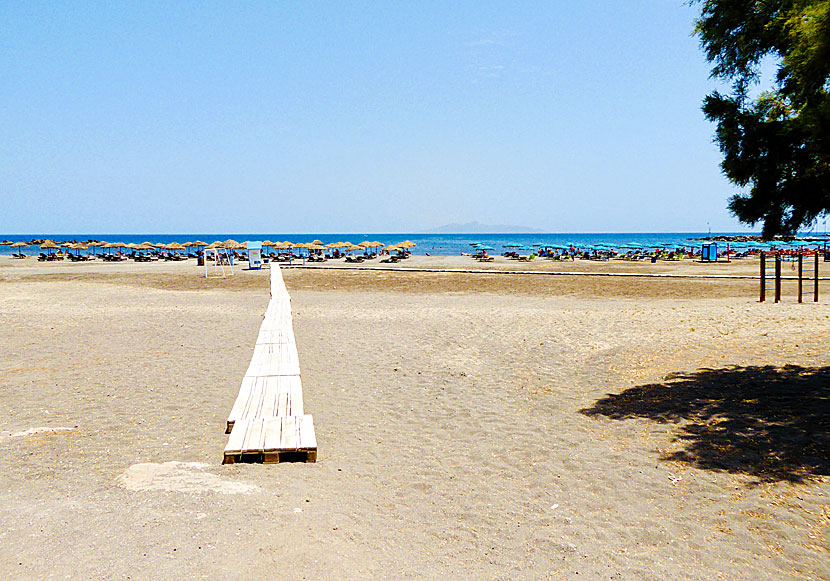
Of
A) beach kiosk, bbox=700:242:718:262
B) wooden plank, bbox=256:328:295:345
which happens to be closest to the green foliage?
wooden plank, bbox=256:328:295:345

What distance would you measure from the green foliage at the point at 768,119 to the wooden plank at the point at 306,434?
5.16m

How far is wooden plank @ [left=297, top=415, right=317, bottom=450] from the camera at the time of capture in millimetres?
4754

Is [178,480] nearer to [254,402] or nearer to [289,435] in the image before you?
[289,435]

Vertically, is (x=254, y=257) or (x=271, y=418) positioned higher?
(x=254, y=257)

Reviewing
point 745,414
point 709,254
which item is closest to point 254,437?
point 745,414

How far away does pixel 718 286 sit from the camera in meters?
22.2

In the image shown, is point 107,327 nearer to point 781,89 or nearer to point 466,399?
point 466,399

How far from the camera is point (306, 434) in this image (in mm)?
4996

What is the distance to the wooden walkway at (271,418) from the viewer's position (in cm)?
471

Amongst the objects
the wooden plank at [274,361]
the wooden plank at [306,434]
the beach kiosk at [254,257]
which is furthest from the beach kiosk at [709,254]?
the wooden plank at [306,434]

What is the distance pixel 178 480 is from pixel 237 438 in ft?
1.96

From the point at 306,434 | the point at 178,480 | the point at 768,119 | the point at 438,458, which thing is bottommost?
the point at 438,458

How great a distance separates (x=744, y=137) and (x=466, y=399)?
14.4 ft

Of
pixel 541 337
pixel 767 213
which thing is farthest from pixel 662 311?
pixel 767 213
